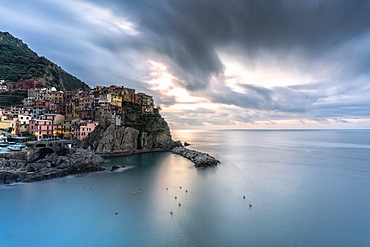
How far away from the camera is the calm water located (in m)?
17.8

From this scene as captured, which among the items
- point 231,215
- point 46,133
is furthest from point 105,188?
point 46,133

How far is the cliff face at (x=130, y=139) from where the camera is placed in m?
53.5

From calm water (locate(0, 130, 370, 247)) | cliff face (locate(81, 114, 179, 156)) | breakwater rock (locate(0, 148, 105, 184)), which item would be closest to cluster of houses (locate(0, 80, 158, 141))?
cliff face (locate(81, 114, 179, 156))

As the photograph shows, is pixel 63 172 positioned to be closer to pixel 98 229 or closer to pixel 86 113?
pixel 98 229

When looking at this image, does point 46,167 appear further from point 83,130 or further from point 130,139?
point 130,139

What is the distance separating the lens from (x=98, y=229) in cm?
1891

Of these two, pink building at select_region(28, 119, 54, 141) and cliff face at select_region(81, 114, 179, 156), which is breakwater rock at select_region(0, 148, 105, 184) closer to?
cliff face at select_region(81, 114, 179, 156)

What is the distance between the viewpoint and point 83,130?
54.6 metres

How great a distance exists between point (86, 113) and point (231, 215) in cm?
5784

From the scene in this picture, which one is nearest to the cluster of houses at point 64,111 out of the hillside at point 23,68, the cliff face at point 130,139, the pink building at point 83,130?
the pink building at point 83,130

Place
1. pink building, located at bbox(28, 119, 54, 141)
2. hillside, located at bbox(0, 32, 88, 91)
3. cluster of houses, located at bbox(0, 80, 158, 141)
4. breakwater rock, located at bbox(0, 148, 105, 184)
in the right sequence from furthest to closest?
hillside, located at bbox(0, 32, 88, 91) → cluster of houses, located at bbox(0, 80, 158, 141) → pink building, located at bbox(28, 119, 54, 141) → breakwater rock, located at bbox(0, 148, 105, 184)

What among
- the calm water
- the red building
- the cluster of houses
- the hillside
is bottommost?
the calm water

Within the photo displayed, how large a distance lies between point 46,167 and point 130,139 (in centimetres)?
2602

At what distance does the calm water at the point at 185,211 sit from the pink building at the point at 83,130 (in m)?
23.2
